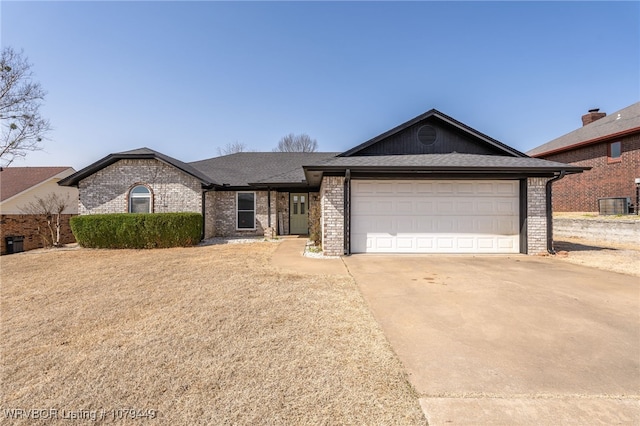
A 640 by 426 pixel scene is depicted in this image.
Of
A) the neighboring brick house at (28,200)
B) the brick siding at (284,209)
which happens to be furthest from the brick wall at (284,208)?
the neighboring brick house at (28,200)

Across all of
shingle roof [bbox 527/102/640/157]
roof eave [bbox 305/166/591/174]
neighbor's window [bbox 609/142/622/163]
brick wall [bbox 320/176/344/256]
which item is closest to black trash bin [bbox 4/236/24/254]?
roof eave [bbox 305/166/591/174]

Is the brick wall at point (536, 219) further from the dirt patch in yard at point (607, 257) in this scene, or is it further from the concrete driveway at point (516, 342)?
the concrete driveway at point (516, 342)

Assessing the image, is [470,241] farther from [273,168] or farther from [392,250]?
[273,168]

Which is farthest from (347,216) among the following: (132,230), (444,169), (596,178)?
(596,178)

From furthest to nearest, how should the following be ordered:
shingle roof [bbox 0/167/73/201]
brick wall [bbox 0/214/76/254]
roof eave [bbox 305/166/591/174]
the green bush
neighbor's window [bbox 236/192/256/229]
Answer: shingle roof [bbox 0/167/73/201] → neighbor's window [bbox 236/192/256/229] → brick wall [bbox 0/214/76/254] → the green bush → roof eave [bbox 305/166/591/174]

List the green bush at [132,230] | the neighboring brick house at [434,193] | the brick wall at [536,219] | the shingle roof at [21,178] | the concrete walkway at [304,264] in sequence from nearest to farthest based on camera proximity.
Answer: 1. the concrete walkway at [304,264]
2. the neighboring brick house at [434,193]
3. the brick wall at [536,219]
4. the green bush at [132,230]
5. the shingle roof at [21,178]

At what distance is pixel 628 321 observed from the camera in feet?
12.5

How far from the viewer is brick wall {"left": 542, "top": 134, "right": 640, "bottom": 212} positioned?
14.5 meters

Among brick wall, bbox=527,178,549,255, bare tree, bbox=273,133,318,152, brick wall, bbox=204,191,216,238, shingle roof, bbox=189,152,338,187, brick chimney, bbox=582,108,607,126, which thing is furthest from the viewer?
bare tree, bbox=273,133,318,152

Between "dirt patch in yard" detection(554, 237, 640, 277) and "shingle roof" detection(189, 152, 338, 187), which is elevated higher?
"shingle roof" detection(189, 152, 338, 187)

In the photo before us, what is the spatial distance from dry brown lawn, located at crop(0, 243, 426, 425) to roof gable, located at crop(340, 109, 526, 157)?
585 cm

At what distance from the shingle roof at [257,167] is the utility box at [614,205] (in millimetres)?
14314

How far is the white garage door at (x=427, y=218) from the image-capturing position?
8961mm

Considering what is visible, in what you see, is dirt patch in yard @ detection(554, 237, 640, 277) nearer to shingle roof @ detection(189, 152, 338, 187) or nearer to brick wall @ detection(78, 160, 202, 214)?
shingle roof @ detection(189, 152, 338, 187)
